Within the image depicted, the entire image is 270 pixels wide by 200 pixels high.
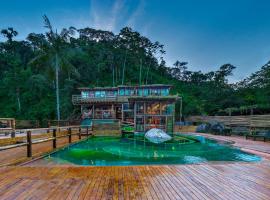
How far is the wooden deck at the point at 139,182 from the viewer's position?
12.0 feet

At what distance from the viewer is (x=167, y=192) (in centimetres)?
378

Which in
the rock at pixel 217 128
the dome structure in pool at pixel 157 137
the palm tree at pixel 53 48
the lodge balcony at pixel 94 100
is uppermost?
the palm tree at pixel 53 48

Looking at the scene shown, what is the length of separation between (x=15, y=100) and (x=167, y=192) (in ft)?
122

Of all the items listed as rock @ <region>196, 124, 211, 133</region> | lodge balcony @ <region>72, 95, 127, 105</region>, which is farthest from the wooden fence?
lodge balcony @ <region>72, 95, 127, 105</region>

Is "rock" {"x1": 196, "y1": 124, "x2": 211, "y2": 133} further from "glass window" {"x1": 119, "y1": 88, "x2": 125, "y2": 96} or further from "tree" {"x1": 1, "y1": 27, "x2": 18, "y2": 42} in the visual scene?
"tree" {"x1": 1, "y1": 27, "x2": 18, "y2": 42}

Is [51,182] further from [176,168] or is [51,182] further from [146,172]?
[176,168]

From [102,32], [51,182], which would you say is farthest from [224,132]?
[102,32]

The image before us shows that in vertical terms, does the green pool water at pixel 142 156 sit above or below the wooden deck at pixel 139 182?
below

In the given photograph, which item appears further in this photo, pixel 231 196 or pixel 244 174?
pixel 244 174

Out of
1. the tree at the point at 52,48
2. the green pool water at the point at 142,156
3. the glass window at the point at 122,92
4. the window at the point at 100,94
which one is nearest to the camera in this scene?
the green pool water at the point at 142,156

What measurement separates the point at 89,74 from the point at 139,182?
37.0 m

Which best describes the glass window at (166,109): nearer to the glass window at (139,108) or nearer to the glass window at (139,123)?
the glass window at (139,108)

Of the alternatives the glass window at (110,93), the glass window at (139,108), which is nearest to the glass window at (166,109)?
the glass window at (139,108)

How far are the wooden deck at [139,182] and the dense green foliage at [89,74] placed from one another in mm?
20935
